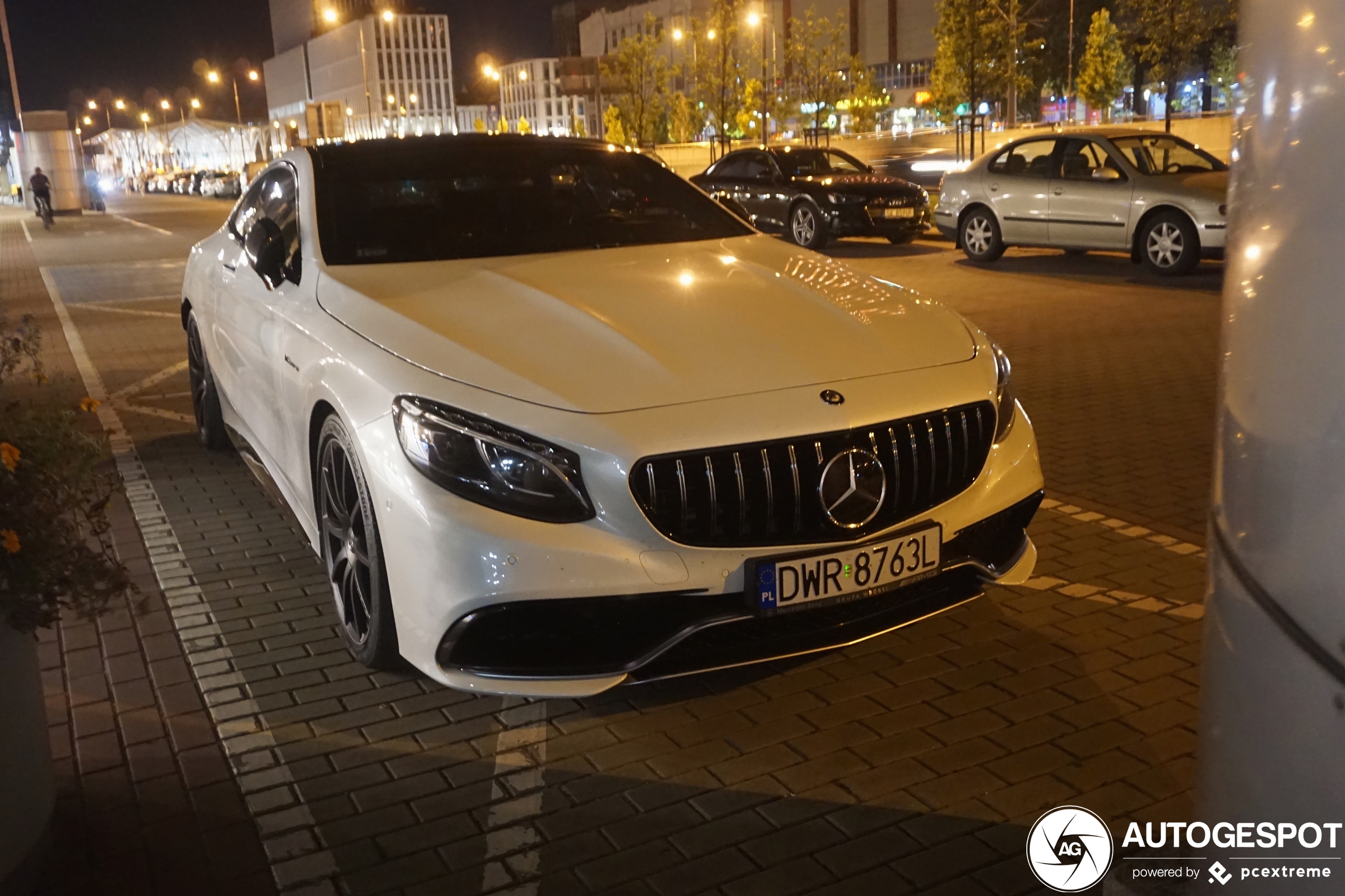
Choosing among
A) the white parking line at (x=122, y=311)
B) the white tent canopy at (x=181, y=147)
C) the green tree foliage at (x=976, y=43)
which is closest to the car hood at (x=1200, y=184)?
the white parking line at (x=122, y=311)

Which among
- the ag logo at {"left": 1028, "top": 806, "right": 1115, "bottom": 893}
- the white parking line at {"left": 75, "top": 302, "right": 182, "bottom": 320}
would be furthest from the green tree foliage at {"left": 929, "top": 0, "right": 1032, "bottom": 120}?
the ag logo at {"left": 1028, "top": 806, "right": 1115, "bottom": 893}

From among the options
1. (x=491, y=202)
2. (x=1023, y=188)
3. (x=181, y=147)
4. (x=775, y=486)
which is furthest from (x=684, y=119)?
(x=181, y=147)

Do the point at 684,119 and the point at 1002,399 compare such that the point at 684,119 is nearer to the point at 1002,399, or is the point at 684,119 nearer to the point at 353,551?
the point at 1002,399

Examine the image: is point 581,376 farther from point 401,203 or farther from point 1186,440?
point 1186,440

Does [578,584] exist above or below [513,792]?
above

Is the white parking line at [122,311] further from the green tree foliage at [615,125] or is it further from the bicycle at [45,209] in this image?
the green tree foliage at [615,125]

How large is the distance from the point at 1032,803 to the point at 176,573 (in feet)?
11.5

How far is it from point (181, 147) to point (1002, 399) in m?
137

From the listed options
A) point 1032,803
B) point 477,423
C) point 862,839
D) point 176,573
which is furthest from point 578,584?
point 176,573

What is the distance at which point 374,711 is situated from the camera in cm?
377

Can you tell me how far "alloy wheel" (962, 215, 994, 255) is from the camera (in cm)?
1575

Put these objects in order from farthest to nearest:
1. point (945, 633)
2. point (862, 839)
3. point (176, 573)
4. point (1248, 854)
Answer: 1. point (176, 573)
2. point (945, 633)
3. point (862, 839)
4. point (1248, 854)

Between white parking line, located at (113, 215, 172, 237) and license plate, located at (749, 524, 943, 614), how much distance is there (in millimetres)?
28188

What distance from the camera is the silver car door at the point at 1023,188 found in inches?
587
